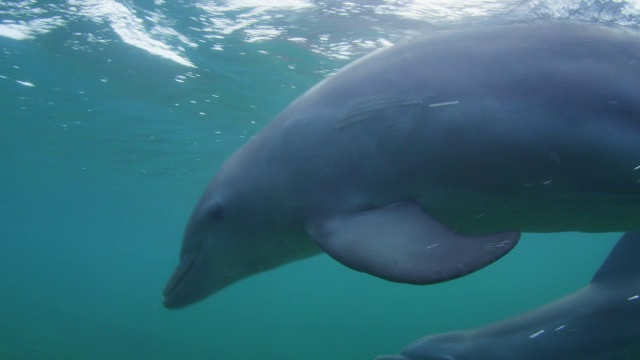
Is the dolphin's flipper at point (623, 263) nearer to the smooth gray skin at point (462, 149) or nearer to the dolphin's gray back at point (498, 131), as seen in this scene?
the smooth gray skin at point (462, 149)

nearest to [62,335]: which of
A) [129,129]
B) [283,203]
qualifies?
[129,129]

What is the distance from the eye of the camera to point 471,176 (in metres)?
3.35

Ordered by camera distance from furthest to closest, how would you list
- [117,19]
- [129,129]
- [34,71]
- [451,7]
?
[129,129] < [34,71] < [117,19] < [451,7]

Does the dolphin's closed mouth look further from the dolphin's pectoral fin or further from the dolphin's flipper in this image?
the dolphin's flipper

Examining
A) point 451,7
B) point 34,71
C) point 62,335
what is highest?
point 451,7

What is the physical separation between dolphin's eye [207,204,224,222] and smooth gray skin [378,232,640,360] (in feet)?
11.8

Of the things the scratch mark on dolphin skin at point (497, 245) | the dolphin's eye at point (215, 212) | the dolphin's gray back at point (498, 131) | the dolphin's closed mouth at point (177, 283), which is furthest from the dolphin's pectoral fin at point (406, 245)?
the dolphin's closed mouth at point (177, 283)

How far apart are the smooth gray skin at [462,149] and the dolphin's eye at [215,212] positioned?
14.7 inches

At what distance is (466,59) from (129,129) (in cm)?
2258

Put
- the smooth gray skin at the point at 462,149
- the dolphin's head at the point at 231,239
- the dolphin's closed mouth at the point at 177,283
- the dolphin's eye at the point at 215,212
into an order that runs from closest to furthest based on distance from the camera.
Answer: the smooth gray skin at the point at 462,149 < the dolphin's head at the point at 231,239 < the dolphin's eye at the point at 215,212 < the dolphin's closed mouth at the point at 177,283

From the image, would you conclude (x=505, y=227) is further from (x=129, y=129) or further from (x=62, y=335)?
(x=62, y=335)

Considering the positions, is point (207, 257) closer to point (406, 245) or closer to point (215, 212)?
point (215, 212)

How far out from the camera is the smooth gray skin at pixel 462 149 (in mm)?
3215

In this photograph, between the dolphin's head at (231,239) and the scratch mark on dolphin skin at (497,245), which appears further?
the dolphin's head at (231,239)
